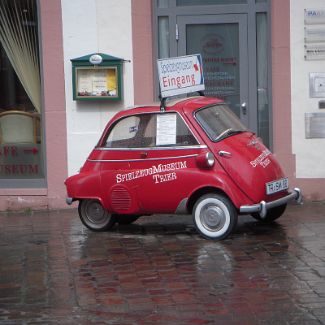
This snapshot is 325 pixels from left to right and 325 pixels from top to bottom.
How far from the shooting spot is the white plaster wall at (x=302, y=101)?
35.8 feet

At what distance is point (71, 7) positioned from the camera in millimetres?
11117

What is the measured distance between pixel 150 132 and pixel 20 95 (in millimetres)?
3345

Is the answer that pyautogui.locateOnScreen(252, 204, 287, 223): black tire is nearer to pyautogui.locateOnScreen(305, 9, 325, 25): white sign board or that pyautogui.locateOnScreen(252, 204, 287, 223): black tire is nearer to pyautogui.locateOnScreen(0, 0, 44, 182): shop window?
pyautogui.locateOnScreen(305, 9, 325, 25): white sign board

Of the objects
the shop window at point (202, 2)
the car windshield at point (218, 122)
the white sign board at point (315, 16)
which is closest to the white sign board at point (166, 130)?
the car windshield at point (218, 122)

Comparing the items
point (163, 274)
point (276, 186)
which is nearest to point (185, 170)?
point (276, 186)

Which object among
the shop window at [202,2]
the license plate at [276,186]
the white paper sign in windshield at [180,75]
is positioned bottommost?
the license plate at [276,186]

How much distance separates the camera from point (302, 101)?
11.0 meters

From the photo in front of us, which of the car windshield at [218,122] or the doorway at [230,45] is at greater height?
the doorway at [230,45]

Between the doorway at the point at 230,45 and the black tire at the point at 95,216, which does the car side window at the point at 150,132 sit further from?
the doorway at the point at 230,45

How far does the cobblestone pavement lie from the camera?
20.4ft

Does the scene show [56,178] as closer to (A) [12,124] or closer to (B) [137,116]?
(A) [12,124]

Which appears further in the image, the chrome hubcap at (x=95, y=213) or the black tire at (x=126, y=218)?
the black tire at (x=126, y=218)

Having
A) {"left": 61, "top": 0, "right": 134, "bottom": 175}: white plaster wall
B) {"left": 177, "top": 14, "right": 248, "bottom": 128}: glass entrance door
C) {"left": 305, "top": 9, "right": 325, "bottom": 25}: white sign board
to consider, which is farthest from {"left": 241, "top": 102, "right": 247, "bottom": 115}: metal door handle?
{"left": 61, "top": 0, "right": 134, "bottom": 175}: white plaster wall

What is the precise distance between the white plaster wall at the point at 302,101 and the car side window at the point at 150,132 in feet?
9.14
